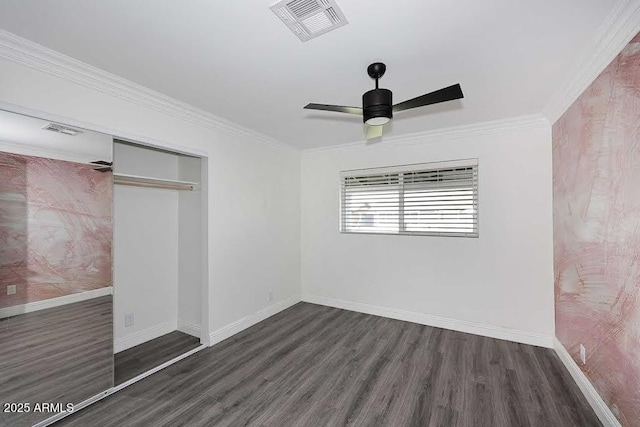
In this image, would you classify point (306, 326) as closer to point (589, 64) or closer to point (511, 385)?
point (511, 385)

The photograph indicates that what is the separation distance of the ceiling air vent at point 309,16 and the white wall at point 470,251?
2502 millimetres

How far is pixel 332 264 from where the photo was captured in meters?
4.48

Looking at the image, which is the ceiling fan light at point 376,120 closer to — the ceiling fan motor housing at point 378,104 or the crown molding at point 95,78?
the ceiling fan motor housing at point 378,104

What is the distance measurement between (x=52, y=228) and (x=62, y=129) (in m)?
0.73

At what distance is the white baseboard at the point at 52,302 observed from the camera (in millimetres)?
1857

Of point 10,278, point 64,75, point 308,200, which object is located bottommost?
point 10,278

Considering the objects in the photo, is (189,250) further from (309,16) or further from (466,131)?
(466,131)

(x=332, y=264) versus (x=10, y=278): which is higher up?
(x=10, y=278)

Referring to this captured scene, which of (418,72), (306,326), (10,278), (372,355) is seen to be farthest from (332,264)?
(10,278)

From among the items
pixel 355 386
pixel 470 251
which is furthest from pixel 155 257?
pixel 470 251

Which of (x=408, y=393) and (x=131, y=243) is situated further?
(x=131, y=243)

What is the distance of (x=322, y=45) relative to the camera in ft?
6.06

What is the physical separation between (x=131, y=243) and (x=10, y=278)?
130 centimetres

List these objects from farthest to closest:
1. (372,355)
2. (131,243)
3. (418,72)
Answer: (131,243) → (372,355) → (418,72)
